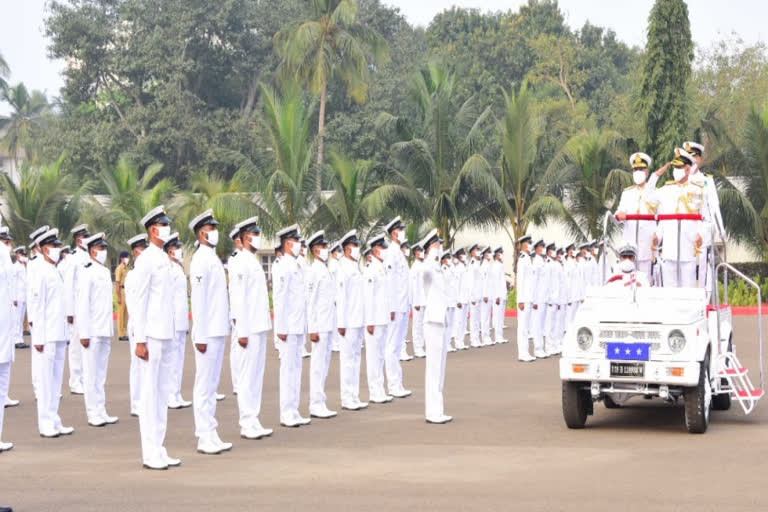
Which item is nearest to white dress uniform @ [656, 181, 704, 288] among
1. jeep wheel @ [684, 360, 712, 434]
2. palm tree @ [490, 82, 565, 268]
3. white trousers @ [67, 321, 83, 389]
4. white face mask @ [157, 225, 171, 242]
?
jeep wheel @ [684, 360, 712, 434]

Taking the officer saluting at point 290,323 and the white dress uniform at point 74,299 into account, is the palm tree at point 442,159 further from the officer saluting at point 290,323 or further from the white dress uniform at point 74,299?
the officer saluting at point 290,323

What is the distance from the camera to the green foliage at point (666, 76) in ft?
118

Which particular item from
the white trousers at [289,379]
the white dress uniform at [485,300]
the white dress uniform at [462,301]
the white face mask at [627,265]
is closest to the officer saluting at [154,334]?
the white trousers at [289,379]

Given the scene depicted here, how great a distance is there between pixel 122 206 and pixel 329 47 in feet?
28.6

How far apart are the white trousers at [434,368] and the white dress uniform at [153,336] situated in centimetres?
360

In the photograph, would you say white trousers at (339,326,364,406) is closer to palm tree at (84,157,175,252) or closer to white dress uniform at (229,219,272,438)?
Result: white dress uniform at (229,219,272,438)

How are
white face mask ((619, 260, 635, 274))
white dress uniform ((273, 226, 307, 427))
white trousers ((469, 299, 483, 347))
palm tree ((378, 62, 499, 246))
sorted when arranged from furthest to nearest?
palm tree ((378, 62, 499, 246)), white trousers ((469, 299, 483, 347)), white face mask ((619, 260, 635, 274)), white dress uniform ((273, 226, 307, 427))

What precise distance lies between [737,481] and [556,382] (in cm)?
853

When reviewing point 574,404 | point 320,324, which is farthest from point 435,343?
point 320,324

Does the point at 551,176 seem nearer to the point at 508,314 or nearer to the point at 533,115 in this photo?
the point at 533,115

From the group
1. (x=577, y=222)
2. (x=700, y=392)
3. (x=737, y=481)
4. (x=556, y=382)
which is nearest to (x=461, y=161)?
(x=577, y=222)

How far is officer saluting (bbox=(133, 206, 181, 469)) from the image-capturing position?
36.5 feet

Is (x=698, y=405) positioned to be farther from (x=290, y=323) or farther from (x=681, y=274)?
(x=290, y=323)

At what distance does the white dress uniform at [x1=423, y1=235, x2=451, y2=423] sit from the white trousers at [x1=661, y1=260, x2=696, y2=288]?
2783 mm
